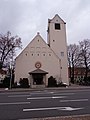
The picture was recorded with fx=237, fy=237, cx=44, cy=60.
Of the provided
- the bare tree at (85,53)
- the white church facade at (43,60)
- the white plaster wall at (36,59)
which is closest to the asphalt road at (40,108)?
the white church facade at (43,60)

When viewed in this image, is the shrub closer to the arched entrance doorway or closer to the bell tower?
the arched entrance doorway

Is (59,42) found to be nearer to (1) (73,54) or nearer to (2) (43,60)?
(2) (43,60)

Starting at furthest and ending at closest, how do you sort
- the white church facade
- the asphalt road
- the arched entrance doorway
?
1. the white church facade
2. the arched entrance doorway
3. the asphalt road

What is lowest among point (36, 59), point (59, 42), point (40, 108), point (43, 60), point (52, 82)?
point (40, 108)

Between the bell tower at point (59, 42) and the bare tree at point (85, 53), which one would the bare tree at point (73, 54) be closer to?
the bare tree at point (85, 53)

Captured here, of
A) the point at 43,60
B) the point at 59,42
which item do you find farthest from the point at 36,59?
the point at 59,42

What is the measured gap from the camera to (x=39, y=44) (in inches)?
2090

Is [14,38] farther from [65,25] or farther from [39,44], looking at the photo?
[65,25]

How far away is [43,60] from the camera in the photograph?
52000mm

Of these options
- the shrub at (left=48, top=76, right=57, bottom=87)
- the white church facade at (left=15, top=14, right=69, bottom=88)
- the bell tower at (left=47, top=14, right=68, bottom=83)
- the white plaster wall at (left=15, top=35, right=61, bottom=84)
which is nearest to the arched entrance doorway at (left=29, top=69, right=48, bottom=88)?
the white church facade at (left=15, top=14, right=69, bottom=88)

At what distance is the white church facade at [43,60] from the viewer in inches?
1946

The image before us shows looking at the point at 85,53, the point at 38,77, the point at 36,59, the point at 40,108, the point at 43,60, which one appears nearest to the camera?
the point at 40,108

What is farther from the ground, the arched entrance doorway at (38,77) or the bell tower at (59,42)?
the bell tower at (59,42)

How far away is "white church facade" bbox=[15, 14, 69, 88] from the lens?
49.4 meters
